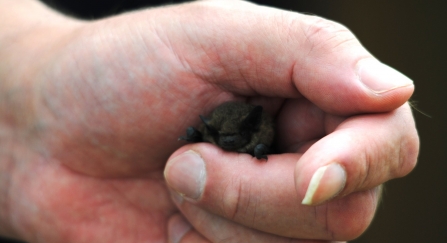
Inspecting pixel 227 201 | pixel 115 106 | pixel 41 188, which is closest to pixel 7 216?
pixel 41 188

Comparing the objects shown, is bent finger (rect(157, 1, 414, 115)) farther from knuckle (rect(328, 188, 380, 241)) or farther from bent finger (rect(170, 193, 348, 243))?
bent finger (rect(170, 193, 348, 243))

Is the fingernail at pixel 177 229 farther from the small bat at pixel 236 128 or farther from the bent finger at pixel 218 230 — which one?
the small bat at pixel 236 128

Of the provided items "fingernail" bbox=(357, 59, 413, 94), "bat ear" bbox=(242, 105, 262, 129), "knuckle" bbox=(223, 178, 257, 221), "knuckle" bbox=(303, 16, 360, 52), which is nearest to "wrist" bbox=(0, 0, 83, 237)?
"bat ear" bbox=(242, 105, 262, 129)

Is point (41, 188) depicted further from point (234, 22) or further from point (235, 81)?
point (234, 22)

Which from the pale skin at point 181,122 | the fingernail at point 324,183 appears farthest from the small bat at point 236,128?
the fingernail at point 324,183

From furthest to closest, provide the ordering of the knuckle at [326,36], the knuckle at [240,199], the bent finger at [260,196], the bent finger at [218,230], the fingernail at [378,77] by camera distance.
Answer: the bent finger at [218,230] < the knuckle at [240,199] < the bent finger at [260,196] < the knuckle at [326,36] < the fingernail at [378,77]

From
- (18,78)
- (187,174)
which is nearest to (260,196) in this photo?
(187,174)
